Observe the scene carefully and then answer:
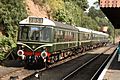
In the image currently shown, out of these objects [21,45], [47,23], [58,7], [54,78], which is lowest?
[54,78]

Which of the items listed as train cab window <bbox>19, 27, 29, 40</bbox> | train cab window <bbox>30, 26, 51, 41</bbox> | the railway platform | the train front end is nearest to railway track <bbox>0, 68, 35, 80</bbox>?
the train front end

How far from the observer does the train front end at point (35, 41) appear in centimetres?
2122

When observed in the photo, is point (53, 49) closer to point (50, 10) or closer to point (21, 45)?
point (21, 45)

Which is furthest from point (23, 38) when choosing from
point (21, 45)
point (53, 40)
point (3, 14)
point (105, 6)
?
point (3, 14)

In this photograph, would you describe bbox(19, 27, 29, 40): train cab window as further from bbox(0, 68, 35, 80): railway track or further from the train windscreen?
bbox(0, 68, 35, 80): railway track

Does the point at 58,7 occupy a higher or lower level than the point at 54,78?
higher

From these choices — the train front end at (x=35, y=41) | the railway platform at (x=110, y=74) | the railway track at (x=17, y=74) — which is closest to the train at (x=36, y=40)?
the train front end at (x=35, y=41)

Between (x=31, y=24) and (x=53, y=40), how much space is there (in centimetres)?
169

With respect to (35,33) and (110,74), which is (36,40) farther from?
(110,74)

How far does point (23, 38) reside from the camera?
21.6 metres

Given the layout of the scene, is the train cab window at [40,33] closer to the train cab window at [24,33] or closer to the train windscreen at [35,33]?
the train windscreen at [35,33]

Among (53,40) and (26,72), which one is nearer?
(26,72)

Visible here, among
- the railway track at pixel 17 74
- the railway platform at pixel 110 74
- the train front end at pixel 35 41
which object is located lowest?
the railway track at pixel 17 74

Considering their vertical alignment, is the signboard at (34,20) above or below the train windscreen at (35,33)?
above
